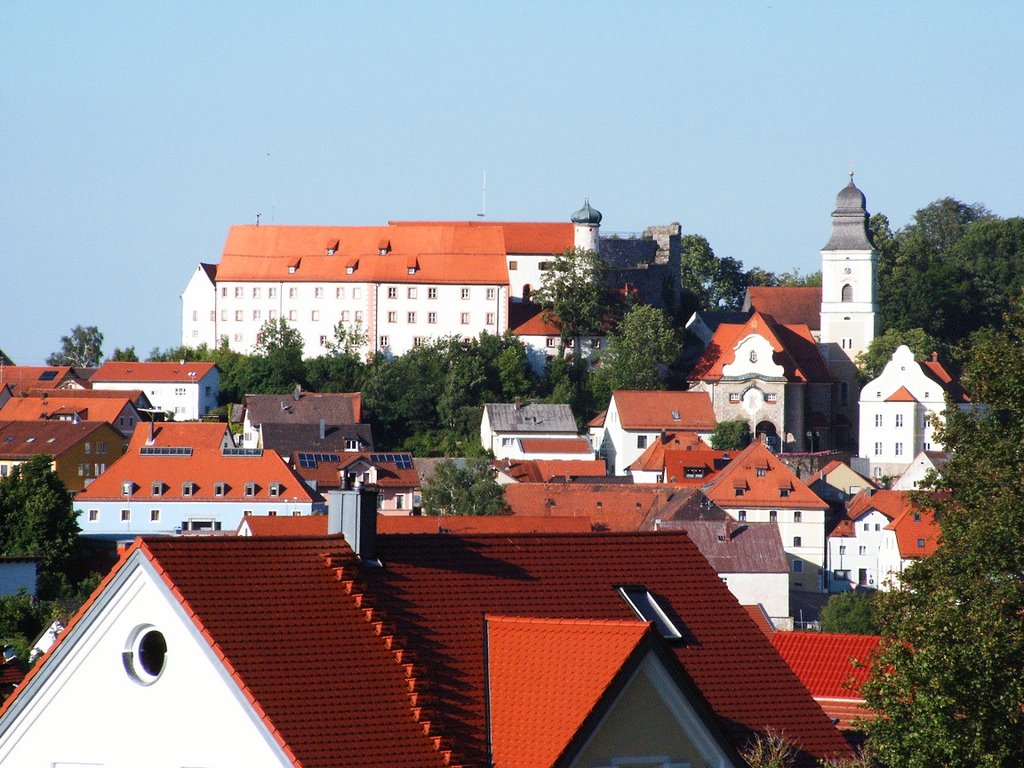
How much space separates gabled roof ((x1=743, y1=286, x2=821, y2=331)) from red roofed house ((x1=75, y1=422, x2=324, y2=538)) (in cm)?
3765

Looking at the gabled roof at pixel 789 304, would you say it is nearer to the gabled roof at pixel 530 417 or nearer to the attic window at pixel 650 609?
the gabled roof at pixel 530 417

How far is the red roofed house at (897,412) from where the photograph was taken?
92.4 metres

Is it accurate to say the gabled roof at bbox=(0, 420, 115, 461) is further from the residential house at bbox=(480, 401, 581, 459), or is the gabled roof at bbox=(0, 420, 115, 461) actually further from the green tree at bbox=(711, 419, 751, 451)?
the green tree at bbox=(711, 419, 751, 451)

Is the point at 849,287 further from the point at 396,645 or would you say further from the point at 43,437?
the point at 396,645

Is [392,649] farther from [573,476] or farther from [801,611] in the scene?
[573,476]

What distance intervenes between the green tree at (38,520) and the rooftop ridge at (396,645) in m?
→ 50.3

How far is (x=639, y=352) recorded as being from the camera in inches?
3659

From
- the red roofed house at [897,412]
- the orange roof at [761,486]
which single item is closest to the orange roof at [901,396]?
the red roofed house at [897,412]

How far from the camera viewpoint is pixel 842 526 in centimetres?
7975

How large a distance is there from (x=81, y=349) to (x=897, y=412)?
64210 mm

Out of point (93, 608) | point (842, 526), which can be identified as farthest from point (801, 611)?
point (93, 608)

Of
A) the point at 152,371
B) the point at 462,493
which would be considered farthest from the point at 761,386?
the point at 152,371

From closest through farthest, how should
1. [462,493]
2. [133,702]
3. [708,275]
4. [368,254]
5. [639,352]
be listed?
[133,702] < [462,493] < [639,352] < [368,254] < [708,275]

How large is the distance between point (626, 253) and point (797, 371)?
39.4ft
